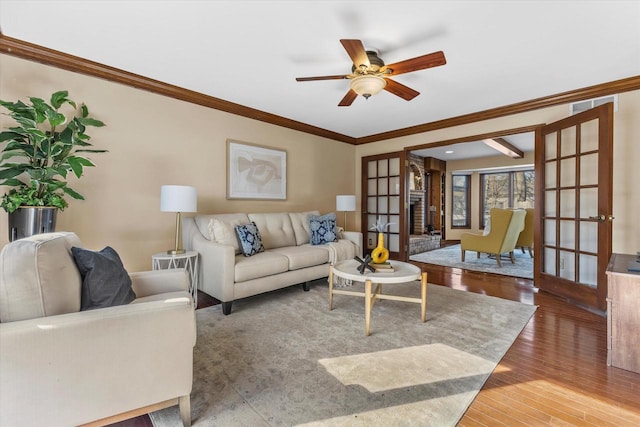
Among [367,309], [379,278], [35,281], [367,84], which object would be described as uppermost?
[367,84]

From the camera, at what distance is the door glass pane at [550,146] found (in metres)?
3.45

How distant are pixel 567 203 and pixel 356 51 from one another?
2.99m

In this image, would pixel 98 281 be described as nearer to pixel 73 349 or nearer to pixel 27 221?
pixel 73 349

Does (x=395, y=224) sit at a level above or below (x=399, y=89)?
below

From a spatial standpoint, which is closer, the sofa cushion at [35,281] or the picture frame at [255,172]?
the sofa cushion at [35,281]

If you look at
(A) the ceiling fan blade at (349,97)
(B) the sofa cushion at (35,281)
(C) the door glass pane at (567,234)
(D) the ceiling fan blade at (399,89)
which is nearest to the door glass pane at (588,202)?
(C) the door glass pane at (567,234)

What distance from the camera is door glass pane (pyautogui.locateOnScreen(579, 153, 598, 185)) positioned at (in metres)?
2.93

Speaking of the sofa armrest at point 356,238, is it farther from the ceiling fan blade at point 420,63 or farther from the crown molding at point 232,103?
the ceiling fan blade at point 420,63

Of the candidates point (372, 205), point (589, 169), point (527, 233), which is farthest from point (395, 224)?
point (589, 169)

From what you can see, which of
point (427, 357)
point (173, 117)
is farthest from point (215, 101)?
point (427, 357)

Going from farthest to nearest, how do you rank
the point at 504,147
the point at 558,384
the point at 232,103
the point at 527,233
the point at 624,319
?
the point at 504,147
the point at 527,233
the point at 232,103
the point at 624,319
the point at 558,384

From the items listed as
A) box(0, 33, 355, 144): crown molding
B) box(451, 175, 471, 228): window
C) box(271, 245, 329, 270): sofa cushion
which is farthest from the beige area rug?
box(451, 175, 471, 228): window

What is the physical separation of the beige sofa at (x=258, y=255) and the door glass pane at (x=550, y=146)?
8.43 feet

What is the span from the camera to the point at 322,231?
3.92 metres
